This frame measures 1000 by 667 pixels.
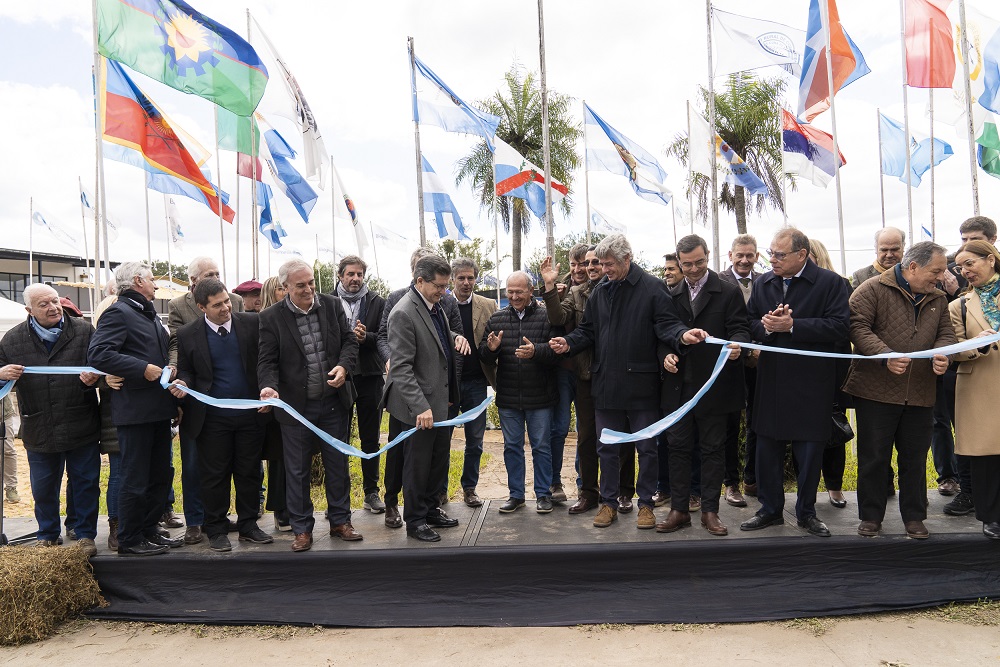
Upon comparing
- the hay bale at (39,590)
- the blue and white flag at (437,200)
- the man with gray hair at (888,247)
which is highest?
the blue and white flag at (437,200)

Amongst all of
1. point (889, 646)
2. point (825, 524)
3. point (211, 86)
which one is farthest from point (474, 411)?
point (211, 86)

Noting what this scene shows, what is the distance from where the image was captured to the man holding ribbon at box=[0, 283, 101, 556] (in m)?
4.66

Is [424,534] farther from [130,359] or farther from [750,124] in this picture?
[750,124]

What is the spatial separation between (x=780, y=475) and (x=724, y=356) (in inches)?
38.5

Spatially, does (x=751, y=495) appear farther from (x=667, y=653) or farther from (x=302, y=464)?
(x=302, y=464)

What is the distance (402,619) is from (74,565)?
88.0 inches

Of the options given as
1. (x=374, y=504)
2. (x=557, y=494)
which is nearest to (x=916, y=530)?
(x=557, y=494)

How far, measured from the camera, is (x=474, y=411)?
16.5 ft

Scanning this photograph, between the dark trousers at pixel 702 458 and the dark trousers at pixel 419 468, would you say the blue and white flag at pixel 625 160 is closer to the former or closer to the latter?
the dark trousers at pixel 702 458

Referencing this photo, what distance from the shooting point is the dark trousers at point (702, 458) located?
15.1 feet

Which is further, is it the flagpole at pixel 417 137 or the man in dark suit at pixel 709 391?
the flagpole at pixel 417 137

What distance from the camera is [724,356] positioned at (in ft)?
14.4

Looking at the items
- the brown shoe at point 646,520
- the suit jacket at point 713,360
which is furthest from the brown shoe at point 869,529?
the brown shoe at point 646,520

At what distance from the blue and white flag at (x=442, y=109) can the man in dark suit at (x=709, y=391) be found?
6.57 m
